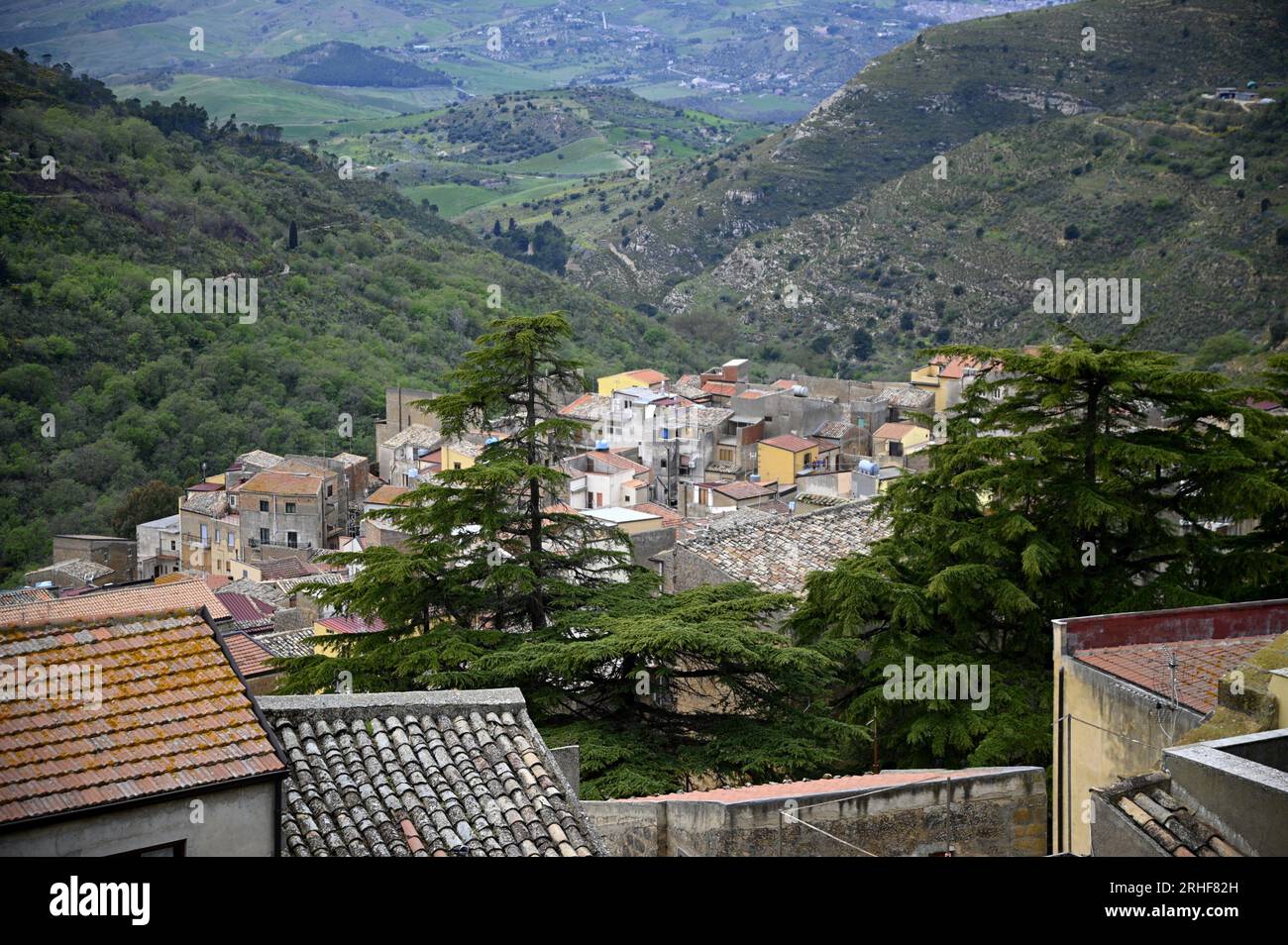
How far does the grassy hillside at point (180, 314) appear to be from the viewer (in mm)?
62344

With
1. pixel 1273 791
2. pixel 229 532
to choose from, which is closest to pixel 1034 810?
pixel 1273 791

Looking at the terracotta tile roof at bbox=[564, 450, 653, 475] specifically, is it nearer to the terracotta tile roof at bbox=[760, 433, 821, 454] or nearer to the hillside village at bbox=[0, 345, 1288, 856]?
the terracotta tile roof at bbox=[760, 433, 821, 454]

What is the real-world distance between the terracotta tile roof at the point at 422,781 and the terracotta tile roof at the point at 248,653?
14.4 meters

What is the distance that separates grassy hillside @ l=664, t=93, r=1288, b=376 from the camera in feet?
254

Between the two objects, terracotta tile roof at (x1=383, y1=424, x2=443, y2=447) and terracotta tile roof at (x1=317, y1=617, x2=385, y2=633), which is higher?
terracotta tile roof at (x1=383, y1=424, x2=443, y2=447)

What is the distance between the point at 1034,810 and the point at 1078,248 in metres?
87.1

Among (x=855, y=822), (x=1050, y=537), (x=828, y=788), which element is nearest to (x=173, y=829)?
(x=855, y=822)

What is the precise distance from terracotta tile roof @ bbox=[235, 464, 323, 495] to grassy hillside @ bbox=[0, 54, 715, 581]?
8.24 m

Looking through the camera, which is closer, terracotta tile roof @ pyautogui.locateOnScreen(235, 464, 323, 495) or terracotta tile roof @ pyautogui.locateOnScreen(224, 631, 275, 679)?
terracotta tile roof @ pyautogui.locateOnScreen(224, 631, 275, 679)

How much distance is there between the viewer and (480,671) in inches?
555

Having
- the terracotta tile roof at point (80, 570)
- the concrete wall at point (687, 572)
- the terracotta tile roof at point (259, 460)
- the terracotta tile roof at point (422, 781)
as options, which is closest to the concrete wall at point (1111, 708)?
the terracotta tile roof at point (422, 781)

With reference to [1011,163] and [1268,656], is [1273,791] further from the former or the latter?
[1011,163]

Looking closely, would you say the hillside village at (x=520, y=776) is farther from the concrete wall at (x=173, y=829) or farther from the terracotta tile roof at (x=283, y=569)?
the terracotta tile roof at (x=283, y=569)

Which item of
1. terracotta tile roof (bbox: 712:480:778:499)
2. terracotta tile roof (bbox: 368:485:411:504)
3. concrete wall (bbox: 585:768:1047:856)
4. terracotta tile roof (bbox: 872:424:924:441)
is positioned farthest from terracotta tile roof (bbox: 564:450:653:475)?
concrete wall (bbox: 585:768:1047:856)
